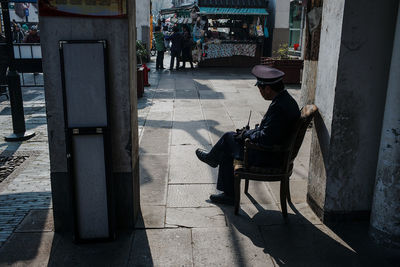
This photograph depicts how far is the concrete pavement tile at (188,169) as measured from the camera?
4.98 metres

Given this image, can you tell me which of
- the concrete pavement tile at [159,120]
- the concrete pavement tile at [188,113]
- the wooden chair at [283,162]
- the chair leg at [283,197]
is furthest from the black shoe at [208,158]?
the concrete pavement tile at [188,113]

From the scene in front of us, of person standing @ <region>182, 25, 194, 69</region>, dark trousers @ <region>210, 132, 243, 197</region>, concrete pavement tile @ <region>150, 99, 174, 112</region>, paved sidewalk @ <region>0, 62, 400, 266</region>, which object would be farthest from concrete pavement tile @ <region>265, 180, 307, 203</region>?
person standing @ <region>182, 25, 194, 69</region>

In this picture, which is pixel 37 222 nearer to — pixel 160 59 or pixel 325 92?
pixel 325 92

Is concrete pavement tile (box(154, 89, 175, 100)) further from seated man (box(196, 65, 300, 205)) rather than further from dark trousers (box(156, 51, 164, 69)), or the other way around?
seated man (box(196, 65, 300, 205))

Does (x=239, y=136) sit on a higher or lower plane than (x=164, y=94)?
higher

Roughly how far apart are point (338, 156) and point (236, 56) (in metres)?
14.9

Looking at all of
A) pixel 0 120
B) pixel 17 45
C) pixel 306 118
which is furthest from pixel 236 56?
pixel 306 118

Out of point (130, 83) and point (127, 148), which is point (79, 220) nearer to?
point (127, 148)

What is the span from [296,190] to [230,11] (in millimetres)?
14244

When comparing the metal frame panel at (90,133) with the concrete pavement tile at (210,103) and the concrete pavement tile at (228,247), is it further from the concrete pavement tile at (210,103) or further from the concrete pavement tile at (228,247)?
the concrete pavement tile at (210,103)

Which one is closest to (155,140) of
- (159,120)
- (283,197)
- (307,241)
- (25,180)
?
(159,120)

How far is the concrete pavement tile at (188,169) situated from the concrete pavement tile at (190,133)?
47 cm

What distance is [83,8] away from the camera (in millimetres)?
3158

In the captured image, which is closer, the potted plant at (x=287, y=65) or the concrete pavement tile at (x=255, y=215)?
the concrete pavement tile at (x=255, y=215)
